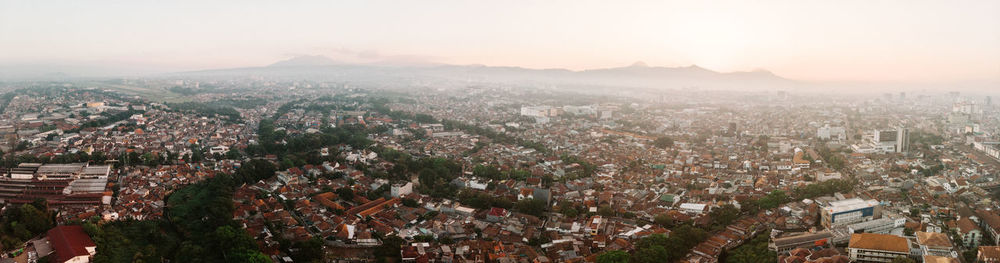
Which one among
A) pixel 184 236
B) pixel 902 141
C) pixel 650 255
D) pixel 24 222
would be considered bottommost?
pixel 184 236

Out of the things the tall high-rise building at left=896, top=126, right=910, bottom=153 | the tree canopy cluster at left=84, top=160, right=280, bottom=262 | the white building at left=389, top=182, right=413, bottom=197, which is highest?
the tall high-rise building at left=896, top=126, right=910, bottom=153

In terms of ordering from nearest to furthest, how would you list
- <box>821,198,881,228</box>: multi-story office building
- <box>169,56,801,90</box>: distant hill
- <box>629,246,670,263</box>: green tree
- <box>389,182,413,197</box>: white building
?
<box>629,246,670,263</box>: green tree
<box>821,198,881,228</box>: multi-story office building
<box>389,182,413,197</box>: white building
<box>169,56,801,90</box>: distant hill

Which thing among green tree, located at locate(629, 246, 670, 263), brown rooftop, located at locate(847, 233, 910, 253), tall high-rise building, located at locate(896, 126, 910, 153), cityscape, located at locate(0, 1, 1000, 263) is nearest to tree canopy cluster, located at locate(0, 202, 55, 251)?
cityscape, located at locate(0, 1, 1000, 263)

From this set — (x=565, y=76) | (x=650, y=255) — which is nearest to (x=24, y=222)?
(x=650, y=255)

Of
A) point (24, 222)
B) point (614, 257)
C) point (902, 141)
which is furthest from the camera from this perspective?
point (902, 141)

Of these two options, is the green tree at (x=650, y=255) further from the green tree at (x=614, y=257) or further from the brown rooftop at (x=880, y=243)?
the brown rooftop at (x=880, y=243)

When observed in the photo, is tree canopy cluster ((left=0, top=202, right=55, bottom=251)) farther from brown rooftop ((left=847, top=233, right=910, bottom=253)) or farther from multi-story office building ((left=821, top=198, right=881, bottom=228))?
multi-story office building ((left=821, top=198, right=881, bottom=228))

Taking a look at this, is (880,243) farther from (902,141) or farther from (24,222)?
(24,222)

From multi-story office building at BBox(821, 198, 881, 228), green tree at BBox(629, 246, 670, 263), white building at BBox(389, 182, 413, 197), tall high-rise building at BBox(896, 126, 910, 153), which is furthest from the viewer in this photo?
tall high-rise building at BBox(896, 126, 910, 153)

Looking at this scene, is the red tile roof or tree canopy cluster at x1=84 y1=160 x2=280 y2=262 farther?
tree canopy cluster at x1=84 y1=160 x2=280 y2=262
